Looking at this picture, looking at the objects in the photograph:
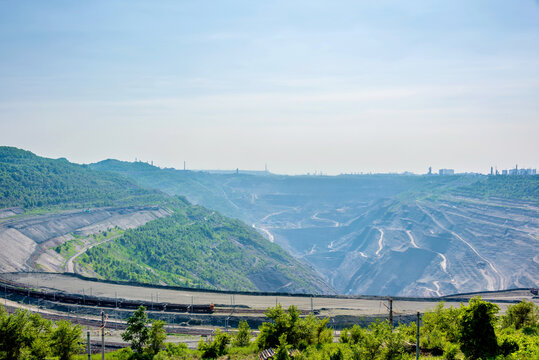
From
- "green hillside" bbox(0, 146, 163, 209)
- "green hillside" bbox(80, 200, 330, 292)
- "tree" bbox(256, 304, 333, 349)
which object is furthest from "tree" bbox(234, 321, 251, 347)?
"green hillside" bbox(0, 146, 163, 209)

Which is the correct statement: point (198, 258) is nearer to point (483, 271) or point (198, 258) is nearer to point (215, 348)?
point (215, 348)

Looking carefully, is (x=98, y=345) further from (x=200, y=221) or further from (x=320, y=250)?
(x=320, y=250)

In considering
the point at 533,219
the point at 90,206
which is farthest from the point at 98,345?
the point at 533,219

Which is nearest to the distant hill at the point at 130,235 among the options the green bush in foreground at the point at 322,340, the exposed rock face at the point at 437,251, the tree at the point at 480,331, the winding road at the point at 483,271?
the exposed rock face at the point at 437,251

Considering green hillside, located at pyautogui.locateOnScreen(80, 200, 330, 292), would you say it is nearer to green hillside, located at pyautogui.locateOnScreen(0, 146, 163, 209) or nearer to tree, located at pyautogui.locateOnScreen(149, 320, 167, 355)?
green hillside, located at pyautogui.locateOnScreen(0, 146, 163, 209)

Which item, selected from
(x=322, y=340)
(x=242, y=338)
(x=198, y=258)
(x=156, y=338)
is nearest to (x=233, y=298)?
(x=242, y=338)

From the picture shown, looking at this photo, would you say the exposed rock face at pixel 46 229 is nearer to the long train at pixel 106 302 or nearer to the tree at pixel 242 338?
the long train at pixel 106 302
